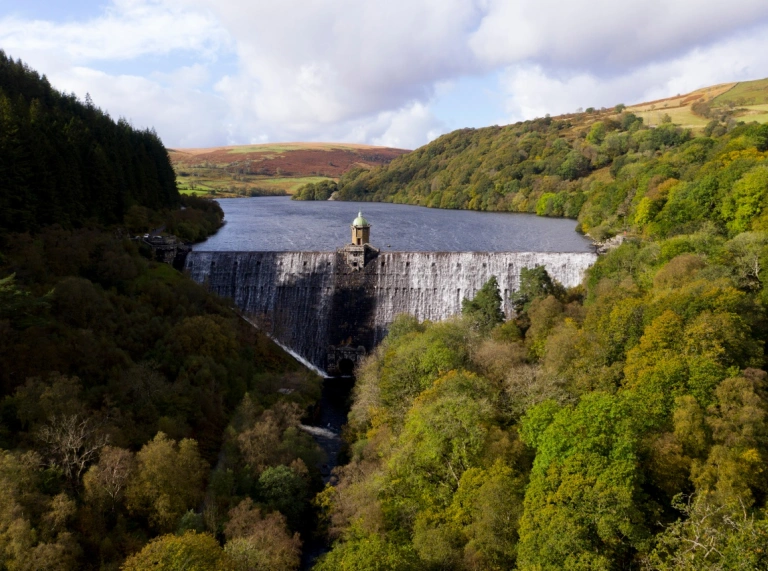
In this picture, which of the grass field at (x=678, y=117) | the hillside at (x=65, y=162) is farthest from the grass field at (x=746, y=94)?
the hillside at (x=65, y=162)

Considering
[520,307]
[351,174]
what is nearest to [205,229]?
[520,307]

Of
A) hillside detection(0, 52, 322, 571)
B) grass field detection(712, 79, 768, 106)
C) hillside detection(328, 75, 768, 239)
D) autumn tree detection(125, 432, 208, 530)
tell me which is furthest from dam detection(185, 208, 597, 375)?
grass field detection(712, 79, 768, 106)

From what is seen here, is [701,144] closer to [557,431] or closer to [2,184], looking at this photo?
[557,431]

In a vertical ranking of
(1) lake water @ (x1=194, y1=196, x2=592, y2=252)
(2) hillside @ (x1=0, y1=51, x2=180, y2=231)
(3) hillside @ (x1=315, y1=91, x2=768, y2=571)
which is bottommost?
(3) hillside @ (x1=315, y1=91, x2=768, y2=571)

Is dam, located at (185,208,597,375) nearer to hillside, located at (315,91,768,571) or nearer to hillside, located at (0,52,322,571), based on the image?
hillside, located at (0,52,322,571)

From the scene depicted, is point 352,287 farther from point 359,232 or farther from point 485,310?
point 485,310

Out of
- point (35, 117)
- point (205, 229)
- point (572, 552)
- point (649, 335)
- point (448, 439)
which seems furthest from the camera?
point (205, 229)

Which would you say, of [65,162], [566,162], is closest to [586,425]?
[65,162]

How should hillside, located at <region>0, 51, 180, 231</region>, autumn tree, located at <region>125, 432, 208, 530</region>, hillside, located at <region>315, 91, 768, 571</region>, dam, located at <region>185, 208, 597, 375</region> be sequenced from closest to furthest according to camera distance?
1. hillside, located at <region>315, 91, 768, 571</region>
2. autumn tree, located at <region>125, 432, 208, 530</region>
3. hillside, located at <region>0, 51, 180, 231</region>
4. dam, located at <region>185, 208, 597, 375</region>
